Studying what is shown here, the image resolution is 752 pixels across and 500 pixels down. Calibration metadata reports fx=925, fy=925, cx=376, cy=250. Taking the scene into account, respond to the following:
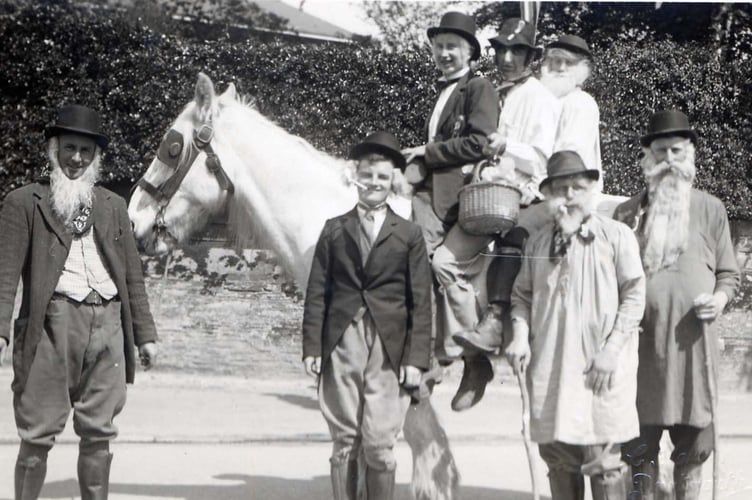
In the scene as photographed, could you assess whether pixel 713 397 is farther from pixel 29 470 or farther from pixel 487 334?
pixel 29 470

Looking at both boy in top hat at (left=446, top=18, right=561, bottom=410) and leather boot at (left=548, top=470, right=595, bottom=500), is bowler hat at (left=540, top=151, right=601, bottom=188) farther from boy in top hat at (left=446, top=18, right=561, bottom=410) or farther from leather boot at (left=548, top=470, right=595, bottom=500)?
leather boot at (left=548, top=470, right=595, bottom=500)

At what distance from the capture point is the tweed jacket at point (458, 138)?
5.11 meters

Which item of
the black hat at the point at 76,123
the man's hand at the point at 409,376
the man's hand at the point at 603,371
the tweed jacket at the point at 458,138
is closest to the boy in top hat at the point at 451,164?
the tweed jacket at the point at 458,138

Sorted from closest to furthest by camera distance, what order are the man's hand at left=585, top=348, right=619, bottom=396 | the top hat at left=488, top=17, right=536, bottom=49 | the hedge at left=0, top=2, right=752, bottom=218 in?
the man's hand at left=585, top=348, right=619, bottom=396 < the top hat at left=488, top=17, right=536, bottom=49 < the hedge at left=0, top=2, right=752, bottom=218

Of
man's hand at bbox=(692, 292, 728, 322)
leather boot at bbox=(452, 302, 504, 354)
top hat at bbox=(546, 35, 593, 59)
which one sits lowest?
leather boot at bbox=(452, 302, 504, 354)

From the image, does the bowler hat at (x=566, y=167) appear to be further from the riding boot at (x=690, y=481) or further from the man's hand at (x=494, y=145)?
the riding boot at (x=690, y=481)

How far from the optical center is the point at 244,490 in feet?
20.6

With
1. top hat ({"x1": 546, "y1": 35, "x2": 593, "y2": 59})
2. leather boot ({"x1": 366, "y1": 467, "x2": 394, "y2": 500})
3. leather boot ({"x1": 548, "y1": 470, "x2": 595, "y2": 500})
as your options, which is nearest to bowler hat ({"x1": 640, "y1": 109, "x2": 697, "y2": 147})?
top hat ({"x1": 546, "y1": 35, "x2": 593, "y2": 59})

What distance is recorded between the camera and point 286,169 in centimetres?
575

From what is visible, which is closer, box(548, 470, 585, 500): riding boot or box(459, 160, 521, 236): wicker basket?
box(548, 470, 585, 500): riding boot

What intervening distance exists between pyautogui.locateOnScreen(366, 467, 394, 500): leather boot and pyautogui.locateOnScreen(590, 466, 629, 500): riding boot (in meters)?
1.02

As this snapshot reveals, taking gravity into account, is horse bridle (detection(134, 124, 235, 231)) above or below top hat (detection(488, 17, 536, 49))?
below

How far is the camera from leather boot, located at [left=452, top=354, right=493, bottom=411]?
210 inches

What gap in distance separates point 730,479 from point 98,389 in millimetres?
4270
